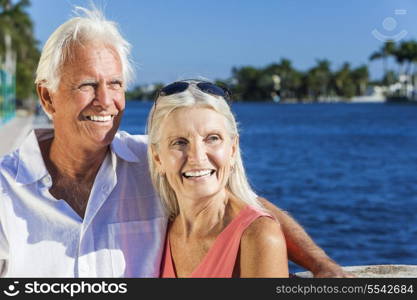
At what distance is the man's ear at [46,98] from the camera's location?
2.71m

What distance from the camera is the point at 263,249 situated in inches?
86.6

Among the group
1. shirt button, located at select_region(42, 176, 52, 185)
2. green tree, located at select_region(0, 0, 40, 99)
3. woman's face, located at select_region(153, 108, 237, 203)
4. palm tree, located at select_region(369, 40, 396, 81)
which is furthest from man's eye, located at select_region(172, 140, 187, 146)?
palm tree, located at select_region(369, 40, 396, 81)

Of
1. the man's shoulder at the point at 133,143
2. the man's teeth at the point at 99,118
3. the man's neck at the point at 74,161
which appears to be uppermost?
the man's teeth at the point at 99,118

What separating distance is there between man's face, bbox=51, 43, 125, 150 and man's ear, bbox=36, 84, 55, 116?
45 mm

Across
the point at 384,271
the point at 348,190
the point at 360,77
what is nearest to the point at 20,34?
the point at 348,190

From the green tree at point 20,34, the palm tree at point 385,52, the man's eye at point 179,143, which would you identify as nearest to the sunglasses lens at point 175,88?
the man's eye at point 179,143

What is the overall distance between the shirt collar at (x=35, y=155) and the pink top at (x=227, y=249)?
54cm

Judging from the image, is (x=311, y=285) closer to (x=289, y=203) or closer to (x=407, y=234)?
(x=407, y=234)

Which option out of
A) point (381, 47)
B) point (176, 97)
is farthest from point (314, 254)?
point (381, 47)

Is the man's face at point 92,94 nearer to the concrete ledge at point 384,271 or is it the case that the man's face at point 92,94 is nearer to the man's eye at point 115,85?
the man's eye at point 115,85

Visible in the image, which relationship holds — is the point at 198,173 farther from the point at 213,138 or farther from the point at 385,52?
the point at 385,52

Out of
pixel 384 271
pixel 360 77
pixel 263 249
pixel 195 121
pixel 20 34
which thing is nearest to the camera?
pixel 263 249

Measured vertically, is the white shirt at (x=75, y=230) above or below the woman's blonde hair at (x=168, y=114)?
below

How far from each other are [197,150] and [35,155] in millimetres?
671
